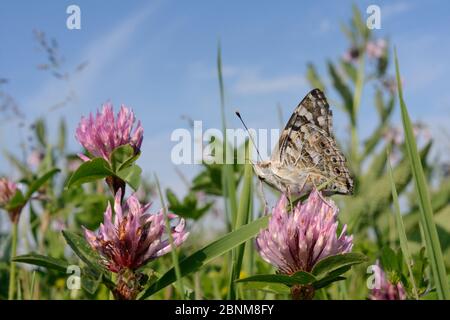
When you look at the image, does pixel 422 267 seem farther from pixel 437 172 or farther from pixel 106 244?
pixel 437 172

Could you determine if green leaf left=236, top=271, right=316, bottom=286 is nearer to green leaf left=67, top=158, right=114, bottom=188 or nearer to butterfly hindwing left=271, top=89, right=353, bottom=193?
green leaf left=67, top=158, right=114, bottom=188

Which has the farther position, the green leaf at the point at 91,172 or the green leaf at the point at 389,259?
the green leaf at the point at 389,259

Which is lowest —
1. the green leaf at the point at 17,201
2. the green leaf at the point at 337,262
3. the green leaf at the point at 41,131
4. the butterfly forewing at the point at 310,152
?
the green leaf at the point at 337,262

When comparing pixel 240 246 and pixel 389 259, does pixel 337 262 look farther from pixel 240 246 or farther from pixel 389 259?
pixel 389 259

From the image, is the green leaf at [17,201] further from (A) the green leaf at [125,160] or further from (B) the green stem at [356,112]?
(B) the green stem at [356,112]

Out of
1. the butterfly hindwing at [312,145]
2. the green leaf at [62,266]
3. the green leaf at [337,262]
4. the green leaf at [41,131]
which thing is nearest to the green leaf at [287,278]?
the green leaf at [337,262]
